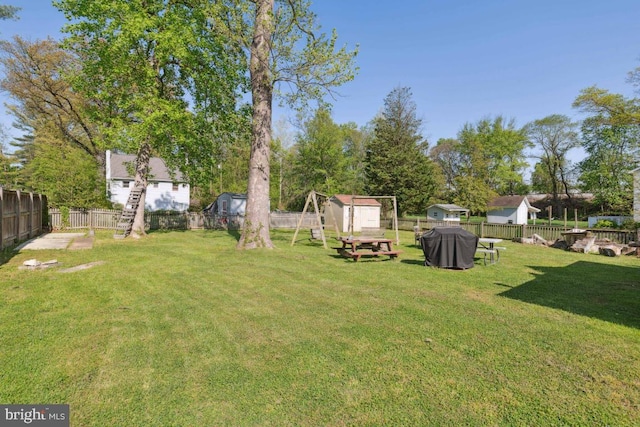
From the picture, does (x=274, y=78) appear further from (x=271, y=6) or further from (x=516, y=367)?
(x=516, y=367)

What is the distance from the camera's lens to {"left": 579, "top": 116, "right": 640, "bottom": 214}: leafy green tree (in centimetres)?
2805

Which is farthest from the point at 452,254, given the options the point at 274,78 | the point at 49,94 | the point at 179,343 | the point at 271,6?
the point at 49,94

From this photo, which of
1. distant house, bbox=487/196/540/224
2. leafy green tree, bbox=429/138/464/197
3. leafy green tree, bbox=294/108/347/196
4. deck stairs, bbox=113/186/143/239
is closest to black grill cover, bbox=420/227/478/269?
deck stairs, bbox=113/186/143/239

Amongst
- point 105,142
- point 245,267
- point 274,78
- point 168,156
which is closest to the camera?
point 245,267

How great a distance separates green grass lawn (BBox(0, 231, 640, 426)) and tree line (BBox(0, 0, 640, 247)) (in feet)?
23.0

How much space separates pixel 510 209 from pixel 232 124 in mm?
33960

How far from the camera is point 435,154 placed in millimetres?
57031

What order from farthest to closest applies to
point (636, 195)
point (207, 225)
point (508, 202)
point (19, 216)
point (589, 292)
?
point (508, 202) → point (207, 225) → point (636, 195) → point (19, 216) → point (589, 292)

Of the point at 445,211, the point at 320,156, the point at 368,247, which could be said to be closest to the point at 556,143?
the point at 445,211

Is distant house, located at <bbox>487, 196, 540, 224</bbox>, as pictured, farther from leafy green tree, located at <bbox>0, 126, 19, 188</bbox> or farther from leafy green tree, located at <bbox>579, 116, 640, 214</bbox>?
leafy green tree, located at <bbox>0, 126, 19, 188</bbox>

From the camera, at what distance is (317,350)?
3850mm

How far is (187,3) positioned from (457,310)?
18.1 m

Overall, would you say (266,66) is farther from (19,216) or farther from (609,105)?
(609,105)

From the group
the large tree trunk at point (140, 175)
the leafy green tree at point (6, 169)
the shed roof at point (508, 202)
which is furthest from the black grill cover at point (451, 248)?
the leafy green tree at point (6, 169)
